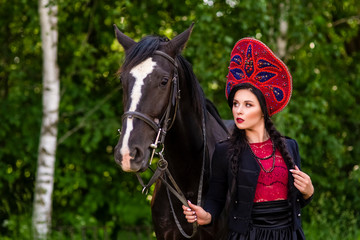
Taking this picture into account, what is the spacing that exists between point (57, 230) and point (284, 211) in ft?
16.9

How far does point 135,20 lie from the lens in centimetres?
747

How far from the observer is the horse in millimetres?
2965

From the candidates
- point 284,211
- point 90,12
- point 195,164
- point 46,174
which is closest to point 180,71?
point 195,164

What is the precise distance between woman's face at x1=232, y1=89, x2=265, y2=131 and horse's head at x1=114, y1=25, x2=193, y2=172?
0.54 meters

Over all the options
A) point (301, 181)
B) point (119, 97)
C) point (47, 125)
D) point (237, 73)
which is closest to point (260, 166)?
point (301, 181)

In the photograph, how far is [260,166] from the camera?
110 inches

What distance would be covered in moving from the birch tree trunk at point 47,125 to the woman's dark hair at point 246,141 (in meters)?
4.22

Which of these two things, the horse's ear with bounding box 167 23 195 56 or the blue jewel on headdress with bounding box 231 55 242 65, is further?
the horse's ear with bounding box 167 23 195 56

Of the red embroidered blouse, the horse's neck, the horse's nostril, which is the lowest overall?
the red embroidered blouse

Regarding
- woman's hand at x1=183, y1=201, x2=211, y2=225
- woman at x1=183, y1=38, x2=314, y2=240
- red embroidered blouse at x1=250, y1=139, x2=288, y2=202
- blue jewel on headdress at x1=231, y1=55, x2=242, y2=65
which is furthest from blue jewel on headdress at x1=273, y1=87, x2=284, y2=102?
woman's hand at x1=183, y1=201, x2=211, y2=225

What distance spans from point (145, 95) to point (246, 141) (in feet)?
2.12

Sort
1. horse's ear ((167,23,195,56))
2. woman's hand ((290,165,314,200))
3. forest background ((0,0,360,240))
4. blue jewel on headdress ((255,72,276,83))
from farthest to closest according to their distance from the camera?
forest background ((0,0,360,240)) → horse's ear ((167,23,195,56)) → blue jewel on headdress ((255,72,276,83)) → woman's hand ((290,165,314,200))

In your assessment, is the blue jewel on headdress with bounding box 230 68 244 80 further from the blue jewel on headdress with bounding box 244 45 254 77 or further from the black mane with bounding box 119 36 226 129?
the black mane with bounding box 119 36 226 129

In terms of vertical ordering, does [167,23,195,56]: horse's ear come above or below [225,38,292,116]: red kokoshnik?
above
